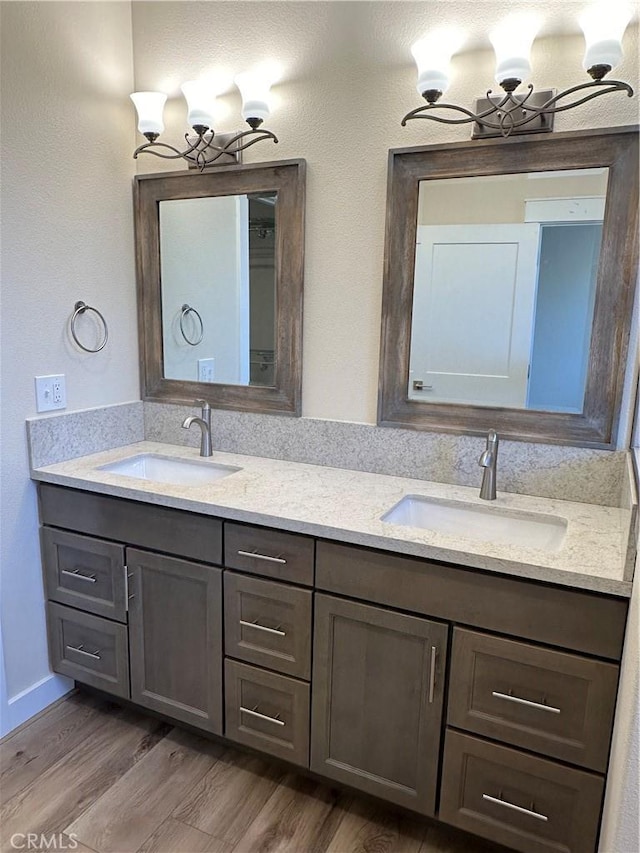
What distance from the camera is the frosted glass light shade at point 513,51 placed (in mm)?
1543

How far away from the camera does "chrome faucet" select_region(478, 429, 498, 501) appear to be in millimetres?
1704

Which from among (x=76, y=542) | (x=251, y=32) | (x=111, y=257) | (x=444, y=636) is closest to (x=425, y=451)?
(x=444, y=636)

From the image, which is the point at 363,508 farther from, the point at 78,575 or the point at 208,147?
the point at 208,147

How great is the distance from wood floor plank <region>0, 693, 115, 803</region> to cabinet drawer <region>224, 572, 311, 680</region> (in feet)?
2.32

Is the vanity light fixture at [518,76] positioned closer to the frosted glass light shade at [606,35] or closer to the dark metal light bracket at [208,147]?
the frosted glass light shade at [606,35]

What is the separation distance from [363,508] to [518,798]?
805 mm

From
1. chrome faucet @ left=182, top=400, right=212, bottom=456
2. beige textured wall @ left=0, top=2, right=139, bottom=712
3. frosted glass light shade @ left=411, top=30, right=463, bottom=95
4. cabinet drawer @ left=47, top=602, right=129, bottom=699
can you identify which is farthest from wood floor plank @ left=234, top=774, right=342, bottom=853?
frosted glass light shade @ left=411, top=30, right=463, bottom=95

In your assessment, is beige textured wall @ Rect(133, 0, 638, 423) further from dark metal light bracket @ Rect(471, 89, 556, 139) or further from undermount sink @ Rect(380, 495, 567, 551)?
undermount sink @ Rect(380, 495, 567, 551)

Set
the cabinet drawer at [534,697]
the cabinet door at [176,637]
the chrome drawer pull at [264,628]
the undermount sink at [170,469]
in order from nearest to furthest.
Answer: the cabinet drawer at [534,697] → the chrome drawer pull at [264,628] → the cabinet door at [176,637] → the undermount sink at [170,469]

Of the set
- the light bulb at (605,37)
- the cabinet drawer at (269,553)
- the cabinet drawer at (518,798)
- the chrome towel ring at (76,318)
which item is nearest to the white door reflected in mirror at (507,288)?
the light bulb at (605,37)

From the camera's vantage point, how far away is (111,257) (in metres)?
2.19

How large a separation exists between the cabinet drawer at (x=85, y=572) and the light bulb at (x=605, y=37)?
76.4 inches

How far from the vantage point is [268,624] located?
1.67m

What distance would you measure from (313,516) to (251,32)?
1.67m
